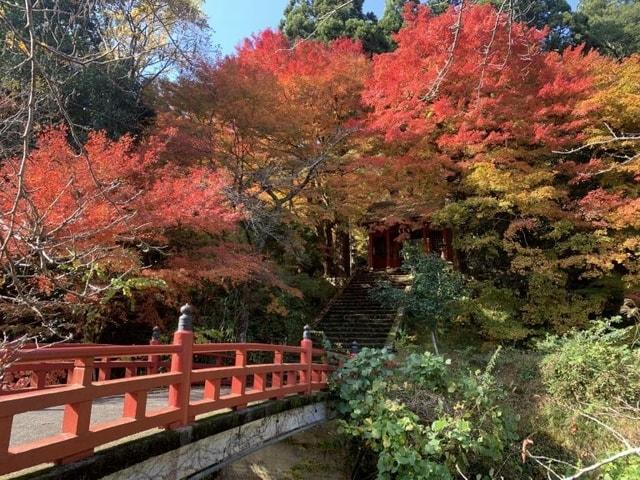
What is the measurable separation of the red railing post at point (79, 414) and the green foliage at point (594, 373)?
774cm

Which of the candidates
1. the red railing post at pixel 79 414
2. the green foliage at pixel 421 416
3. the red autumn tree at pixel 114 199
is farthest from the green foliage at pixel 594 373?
the red railing post at pixel 79 414

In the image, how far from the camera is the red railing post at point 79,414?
2.85m

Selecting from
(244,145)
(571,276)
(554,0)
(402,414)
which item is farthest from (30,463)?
(554,0)

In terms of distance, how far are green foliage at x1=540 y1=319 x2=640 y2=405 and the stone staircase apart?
205 inches

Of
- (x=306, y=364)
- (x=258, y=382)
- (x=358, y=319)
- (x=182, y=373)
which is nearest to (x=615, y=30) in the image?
(x=358, y=319)

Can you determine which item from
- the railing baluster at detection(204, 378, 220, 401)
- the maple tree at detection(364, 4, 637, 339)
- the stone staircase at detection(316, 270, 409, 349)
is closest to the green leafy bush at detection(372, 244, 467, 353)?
the maple tree at detection(364, 4, 637, 339)

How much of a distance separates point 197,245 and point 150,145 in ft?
7.83

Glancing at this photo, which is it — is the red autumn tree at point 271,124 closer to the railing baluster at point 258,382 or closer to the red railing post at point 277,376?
the red railing post at point 277,376

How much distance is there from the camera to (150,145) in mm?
10086

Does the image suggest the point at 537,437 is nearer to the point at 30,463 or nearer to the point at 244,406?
the point at 244,406

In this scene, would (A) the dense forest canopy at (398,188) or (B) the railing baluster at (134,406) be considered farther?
(A) the dense forest canopy at (398,188)

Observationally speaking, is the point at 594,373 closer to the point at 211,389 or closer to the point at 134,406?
the point at 211,389

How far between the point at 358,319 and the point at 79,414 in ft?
41.0

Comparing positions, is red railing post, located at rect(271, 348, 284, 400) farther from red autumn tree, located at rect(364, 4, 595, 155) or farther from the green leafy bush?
red autumn tree, located at rect(364, 4, 595, 155)
